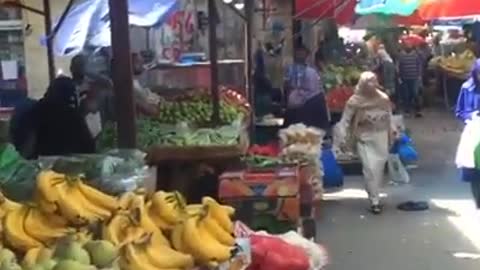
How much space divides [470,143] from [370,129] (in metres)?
1.27

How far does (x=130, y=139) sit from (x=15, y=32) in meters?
13.3

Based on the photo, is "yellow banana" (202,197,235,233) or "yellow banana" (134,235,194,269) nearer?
"yellow banana" (134,235,194,269)

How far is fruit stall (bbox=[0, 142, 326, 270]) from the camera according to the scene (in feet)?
12.0

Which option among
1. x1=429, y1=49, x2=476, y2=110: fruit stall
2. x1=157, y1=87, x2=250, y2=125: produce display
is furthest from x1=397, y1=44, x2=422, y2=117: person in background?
x1=157, y1=87, x2=250, y2=125: produce display

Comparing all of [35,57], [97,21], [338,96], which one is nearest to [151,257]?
[97,21]

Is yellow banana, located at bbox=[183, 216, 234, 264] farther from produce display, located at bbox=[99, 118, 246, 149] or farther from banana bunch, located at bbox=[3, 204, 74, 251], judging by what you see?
produce display, located at bbox=[99, 118, 246, 149]

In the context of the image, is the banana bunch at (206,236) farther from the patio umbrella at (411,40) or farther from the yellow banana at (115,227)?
the patio umbrella at (411,40)

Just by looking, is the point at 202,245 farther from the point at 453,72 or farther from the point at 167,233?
the point at 453,72

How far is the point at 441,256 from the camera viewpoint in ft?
32.0

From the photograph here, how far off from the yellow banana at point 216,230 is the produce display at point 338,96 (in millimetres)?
12480

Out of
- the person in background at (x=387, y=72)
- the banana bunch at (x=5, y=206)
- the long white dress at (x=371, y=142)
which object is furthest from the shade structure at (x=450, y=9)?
the person in background at (x=387, y=72)

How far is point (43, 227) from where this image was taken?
13.0ft

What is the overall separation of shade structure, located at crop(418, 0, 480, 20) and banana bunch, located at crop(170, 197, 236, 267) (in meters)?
6.09

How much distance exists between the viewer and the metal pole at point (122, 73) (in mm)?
6367
